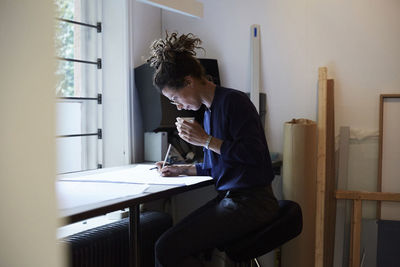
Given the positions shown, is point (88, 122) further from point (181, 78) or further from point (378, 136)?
point (378, 136)

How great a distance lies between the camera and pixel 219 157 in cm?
177

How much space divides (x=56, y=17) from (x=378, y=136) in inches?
96.4

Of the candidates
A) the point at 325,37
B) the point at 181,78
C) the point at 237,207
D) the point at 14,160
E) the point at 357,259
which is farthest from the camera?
the point at 325,37

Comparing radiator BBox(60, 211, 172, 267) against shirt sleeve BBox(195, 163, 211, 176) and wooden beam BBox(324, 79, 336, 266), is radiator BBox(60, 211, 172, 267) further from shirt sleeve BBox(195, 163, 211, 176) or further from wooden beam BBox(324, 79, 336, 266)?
wooden beam BBox(324, 79, 336, 266)

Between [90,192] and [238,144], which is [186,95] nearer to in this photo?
[238,144]

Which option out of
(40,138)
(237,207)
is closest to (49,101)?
(40,138)

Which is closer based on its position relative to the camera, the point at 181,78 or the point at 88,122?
the point at 181,78

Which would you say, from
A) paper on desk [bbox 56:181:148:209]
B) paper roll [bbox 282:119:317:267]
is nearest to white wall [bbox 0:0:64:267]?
paper on desk [bbox 56:181:148:209]

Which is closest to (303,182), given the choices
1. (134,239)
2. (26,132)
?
(134,239)

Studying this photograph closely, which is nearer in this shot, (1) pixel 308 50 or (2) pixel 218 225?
(2) pixel 218 225

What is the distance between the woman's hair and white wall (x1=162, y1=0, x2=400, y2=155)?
1.11m

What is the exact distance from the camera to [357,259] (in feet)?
7.97

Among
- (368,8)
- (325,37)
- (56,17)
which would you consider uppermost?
(368,8)

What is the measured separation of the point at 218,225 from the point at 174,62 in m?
0.74
